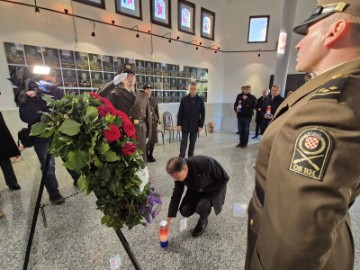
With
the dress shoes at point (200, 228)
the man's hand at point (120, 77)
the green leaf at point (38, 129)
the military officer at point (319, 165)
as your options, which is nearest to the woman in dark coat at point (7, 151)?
the man's hand at point (120, 77)

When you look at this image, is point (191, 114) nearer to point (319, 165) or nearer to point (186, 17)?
point (319, 165)

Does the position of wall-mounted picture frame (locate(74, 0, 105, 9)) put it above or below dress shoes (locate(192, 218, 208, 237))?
above

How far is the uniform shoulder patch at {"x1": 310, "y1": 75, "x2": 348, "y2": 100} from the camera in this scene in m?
0.42

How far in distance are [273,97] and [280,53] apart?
2.09m

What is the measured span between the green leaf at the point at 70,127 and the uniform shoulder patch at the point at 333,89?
875 mm

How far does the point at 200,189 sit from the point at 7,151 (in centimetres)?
233

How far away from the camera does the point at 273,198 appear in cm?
46

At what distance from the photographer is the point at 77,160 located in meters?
0.81

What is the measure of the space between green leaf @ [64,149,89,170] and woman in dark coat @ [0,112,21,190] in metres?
2.04

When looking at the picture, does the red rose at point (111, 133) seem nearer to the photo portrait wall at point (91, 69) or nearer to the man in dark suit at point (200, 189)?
the man in dark suit at point (200, 189)

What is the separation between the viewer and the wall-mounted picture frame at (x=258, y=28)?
226 inches

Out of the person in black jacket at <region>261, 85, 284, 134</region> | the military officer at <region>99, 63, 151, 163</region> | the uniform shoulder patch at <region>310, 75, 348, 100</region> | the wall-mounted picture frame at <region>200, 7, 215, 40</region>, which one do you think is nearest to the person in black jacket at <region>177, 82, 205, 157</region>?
the military officer at <region>99, 63, 151, 163</region>

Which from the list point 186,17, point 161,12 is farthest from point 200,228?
point 186,17

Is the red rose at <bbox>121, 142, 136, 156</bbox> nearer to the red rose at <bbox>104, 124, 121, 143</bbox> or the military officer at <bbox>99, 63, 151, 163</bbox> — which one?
the red rose at <bbox>104, 124, 121, 143</bbox>
